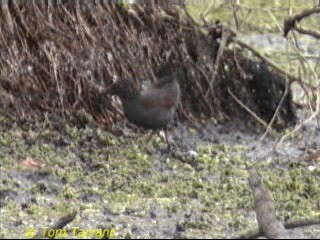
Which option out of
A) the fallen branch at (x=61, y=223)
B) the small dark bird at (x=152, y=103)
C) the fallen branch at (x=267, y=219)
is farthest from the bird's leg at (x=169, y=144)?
the fallen branch at (x=267, y=219)

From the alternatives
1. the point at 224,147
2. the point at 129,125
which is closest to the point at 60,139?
the point at 129,125

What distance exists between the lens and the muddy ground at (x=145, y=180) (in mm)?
5293

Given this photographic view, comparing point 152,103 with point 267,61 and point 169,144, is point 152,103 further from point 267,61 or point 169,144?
point 267,61

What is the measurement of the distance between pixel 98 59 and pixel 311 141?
80.7 inches

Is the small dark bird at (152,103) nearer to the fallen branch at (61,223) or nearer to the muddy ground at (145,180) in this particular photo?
the muddy ground at (145,180)

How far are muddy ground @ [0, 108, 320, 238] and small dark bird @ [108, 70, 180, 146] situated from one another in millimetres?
235

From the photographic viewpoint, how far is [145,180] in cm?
648

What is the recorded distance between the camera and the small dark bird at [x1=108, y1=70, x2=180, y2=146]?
719cm

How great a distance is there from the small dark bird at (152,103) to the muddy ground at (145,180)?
0.77 ft

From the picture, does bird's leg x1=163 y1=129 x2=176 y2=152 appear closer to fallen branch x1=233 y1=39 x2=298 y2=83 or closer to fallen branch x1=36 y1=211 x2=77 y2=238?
fallen branch x1=233 y1=39 x2=298 y2=83

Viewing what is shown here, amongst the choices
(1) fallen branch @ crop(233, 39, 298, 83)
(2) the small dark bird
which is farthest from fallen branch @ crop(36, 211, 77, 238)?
(1) fallen branch @ crop(233, 39, 298, 83)

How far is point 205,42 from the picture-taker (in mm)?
8930

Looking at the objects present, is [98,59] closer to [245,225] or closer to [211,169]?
[211,169]

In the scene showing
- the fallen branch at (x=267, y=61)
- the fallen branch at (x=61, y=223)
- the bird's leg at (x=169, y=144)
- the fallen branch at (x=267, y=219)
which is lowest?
the fallen branch at (x=267, y=219)
